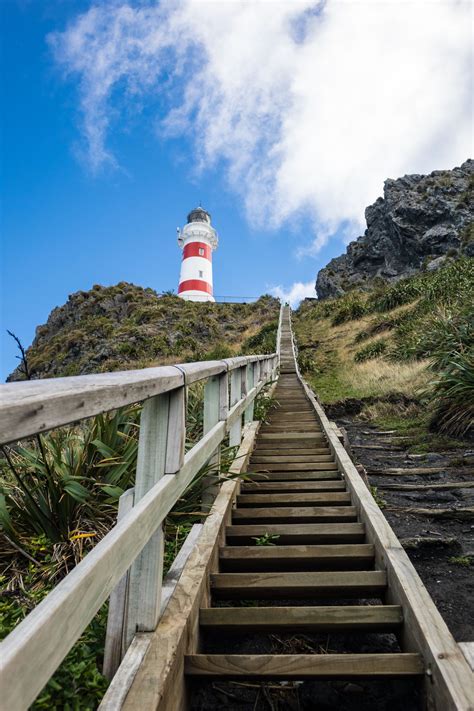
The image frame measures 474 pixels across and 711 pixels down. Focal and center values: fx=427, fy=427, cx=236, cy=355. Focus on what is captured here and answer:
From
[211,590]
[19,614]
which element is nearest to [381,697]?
[211,590]

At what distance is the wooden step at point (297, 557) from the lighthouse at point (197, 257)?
43.7m

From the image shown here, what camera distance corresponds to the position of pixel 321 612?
198 centimetres

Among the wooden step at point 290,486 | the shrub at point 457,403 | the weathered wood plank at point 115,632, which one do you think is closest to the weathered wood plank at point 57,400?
the weathered wood plank at point 115,632

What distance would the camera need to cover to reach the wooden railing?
0.77 meters

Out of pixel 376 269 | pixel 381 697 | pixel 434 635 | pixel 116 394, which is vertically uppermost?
pixel 376 269

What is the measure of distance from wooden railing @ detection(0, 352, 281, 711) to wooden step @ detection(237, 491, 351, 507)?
1401 mm

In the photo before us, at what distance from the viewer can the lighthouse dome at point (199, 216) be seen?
51.4 metres

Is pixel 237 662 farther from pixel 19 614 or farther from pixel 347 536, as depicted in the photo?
pixel 347 536

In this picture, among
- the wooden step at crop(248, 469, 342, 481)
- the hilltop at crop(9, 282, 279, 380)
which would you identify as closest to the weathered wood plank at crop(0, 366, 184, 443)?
the wooden step at crop(248, 469, 342, 481)

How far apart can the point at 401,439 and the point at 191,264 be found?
43469mm

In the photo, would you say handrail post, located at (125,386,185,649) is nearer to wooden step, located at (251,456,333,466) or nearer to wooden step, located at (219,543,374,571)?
wooden step, located at (219,543,374,571)

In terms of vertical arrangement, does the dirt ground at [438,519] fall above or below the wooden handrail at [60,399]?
below

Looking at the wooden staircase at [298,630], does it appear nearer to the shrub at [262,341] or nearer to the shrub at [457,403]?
the shrub at [457,403]

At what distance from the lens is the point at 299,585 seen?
7.36 ft
